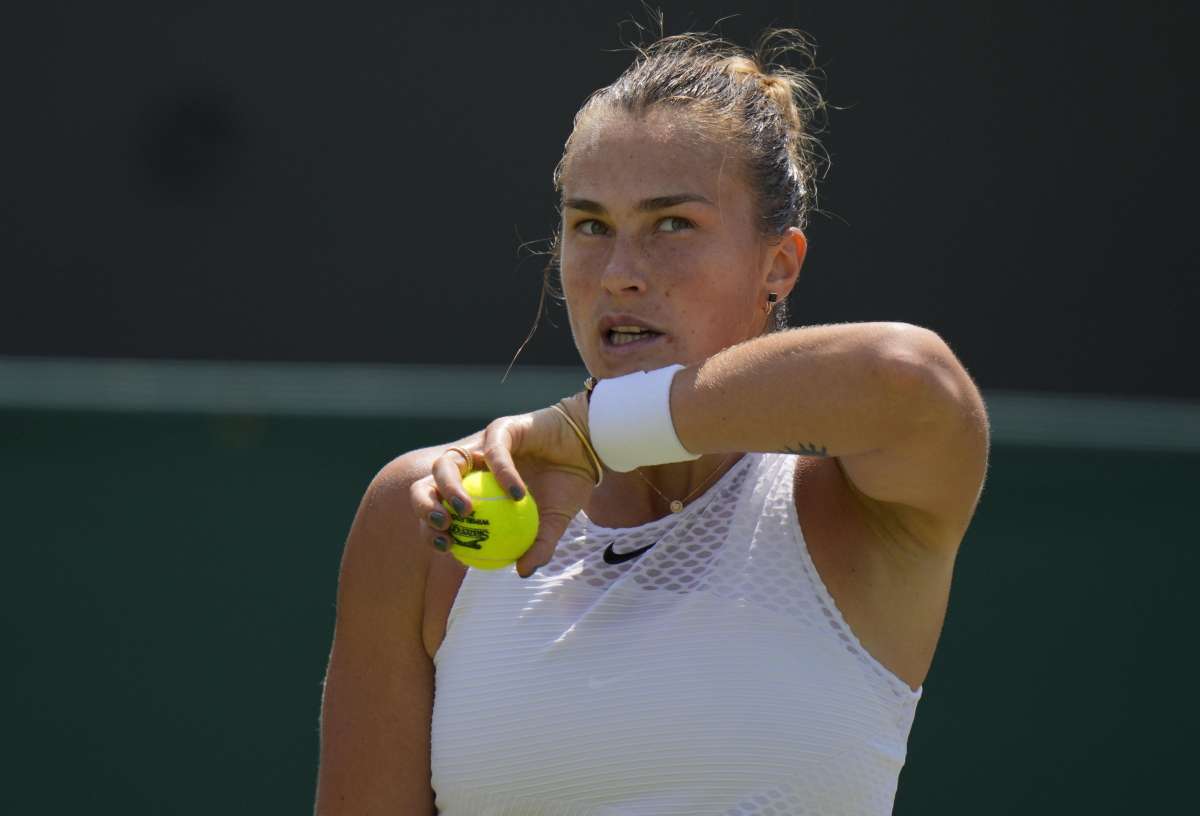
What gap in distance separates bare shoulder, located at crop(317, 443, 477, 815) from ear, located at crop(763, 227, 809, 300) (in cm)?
51

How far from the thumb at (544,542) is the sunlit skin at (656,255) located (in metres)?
0.28

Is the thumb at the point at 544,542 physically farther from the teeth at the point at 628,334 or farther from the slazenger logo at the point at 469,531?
the teeth at the point at 628,334

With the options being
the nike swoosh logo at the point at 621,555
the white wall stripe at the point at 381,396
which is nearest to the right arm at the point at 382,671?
the nike swoosh logo at the point at 621,555

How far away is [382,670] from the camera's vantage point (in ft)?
6.00

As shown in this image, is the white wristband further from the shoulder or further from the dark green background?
the dark green background

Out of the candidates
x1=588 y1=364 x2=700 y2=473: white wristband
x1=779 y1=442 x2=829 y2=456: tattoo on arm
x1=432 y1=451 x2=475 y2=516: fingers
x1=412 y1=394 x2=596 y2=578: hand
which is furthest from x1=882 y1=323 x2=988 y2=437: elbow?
x1=432 y1=451 x2=475 y2=516: fingers

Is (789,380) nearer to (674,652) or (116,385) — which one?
(674,652)

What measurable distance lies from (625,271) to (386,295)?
2.31 meters

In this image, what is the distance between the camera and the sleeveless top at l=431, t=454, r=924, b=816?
1694 mm

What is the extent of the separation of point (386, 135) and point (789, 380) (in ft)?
8.97

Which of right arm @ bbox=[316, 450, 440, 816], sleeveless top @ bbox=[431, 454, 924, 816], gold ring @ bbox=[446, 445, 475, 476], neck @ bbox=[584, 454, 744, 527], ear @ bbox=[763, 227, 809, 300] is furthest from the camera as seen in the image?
ear @ bbox=[763, 227, 809, 300]

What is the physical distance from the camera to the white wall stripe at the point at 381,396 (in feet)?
13.1

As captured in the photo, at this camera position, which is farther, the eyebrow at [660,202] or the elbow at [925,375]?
the eyebrow at [660,202]

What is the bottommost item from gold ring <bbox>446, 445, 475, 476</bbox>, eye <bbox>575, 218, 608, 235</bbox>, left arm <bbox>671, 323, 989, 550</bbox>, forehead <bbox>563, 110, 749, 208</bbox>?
gold ring <bbox>446, 445, 475, 476</bbox>
